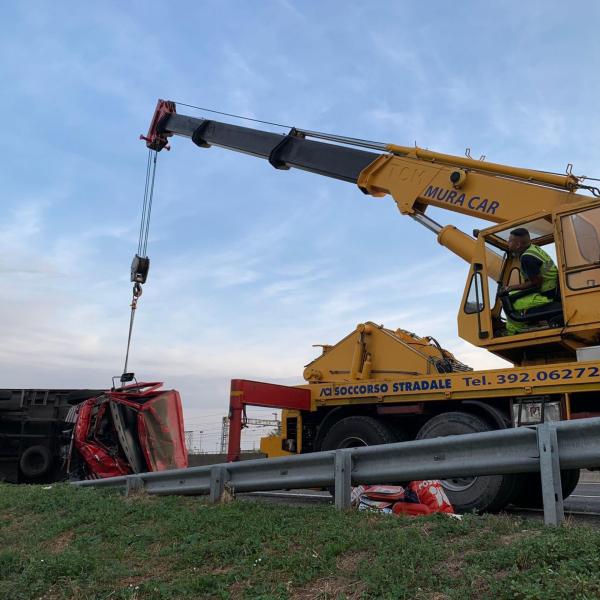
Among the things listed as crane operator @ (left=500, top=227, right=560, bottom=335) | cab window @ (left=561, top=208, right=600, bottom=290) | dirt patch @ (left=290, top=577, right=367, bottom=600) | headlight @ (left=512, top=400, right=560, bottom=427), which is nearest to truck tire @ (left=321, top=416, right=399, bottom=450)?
headlight @ (left=512, top=400, right=560, bottom=427)

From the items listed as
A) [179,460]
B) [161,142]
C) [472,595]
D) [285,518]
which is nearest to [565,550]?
[472,595]

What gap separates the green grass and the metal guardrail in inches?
12.2

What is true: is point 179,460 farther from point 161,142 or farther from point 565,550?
point 161,142

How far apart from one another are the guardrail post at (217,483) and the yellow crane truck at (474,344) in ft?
5.23

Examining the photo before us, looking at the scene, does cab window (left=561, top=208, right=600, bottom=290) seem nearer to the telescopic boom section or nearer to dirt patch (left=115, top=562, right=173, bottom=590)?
the telescopic boom section

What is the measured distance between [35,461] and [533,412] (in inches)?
401

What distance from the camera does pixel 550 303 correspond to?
7023mm

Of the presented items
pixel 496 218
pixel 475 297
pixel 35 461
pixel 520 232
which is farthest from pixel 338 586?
pixel 35 461

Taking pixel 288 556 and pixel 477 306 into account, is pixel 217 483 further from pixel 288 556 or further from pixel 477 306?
pixel 477 306

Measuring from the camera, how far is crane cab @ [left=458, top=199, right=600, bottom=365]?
6.62 m

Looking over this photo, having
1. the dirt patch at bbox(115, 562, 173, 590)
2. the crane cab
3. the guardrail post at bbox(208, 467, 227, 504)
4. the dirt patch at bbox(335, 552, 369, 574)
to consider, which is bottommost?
the dirt patch at bbox(115, 562, 173, 590)

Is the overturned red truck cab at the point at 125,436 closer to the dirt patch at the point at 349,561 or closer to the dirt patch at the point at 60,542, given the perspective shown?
the dirt patch at the point at 60,542

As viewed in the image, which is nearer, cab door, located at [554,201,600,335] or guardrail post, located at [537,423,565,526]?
guardrail post, located at [537,423,565,526]

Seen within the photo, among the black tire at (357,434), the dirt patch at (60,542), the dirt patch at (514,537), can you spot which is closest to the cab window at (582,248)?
the black tire at (357,434)
